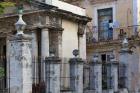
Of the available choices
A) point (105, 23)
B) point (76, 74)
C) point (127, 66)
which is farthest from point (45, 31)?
point (105, 23)

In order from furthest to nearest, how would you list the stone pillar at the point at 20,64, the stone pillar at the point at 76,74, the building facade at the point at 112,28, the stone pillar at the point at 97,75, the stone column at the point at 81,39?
the building facade at the point at 112,28
the stone column at the point at 81,39
the stone pillar at the point at 97,75
the stone pillar at the point at 76,74
the stone pillar at the point at 20,64

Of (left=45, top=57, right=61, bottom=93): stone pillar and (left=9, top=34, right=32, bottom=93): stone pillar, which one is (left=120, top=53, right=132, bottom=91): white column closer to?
(left=45, top=57, right=61, bottom=93): stone pillar

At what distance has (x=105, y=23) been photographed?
31.9 m

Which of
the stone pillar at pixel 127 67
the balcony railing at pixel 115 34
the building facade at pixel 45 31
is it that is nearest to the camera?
the building facade at pixel 45 31

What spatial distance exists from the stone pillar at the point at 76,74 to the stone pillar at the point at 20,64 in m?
4.00

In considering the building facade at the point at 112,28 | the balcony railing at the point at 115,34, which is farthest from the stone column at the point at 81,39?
the balcony railing at the point at 115,34

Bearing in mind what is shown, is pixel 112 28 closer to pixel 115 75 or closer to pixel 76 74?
pixel 115 75

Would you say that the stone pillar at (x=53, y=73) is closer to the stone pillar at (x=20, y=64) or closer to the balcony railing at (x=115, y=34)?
the stone pillar at (x=20, y=64)

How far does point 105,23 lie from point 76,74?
449 inches

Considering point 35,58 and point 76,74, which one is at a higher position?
point 35,58

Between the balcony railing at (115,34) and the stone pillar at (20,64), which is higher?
the balcony railing at (115,34)

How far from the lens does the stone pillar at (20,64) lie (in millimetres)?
17047

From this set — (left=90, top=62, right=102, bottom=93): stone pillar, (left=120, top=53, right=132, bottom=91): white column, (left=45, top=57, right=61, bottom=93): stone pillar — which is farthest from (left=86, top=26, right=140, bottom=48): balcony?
(left=45, top=57, right=61, bottom=93): stone pillar

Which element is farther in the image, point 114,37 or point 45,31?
point 114,37
